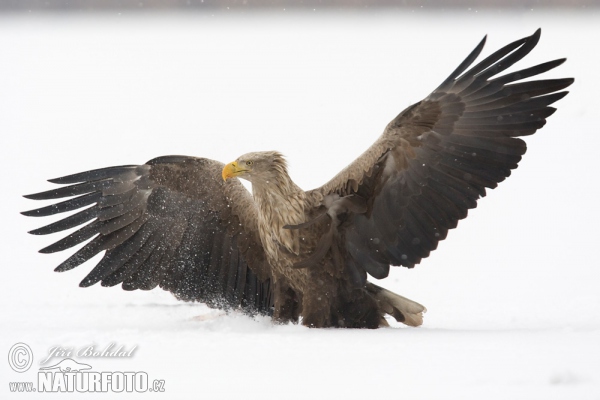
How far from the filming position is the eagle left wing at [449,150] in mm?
5867

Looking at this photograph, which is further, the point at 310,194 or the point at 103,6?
the point at 103,6

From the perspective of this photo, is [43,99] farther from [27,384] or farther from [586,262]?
[27,384]

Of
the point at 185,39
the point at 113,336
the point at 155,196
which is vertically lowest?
the point at 113,336

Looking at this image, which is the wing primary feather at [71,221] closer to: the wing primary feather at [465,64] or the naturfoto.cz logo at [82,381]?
the naturfoto.cz logo at [82,381]

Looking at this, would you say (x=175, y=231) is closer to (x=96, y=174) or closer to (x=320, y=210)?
(x=96, y=174)

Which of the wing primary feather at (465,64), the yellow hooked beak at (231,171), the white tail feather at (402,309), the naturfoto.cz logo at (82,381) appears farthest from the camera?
the white tail feather at (402,309)

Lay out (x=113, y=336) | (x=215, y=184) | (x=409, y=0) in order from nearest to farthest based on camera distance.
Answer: (x=113, y=336)
(x=215, y=184)
(x=409, y=0)

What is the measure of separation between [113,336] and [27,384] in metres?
0.94

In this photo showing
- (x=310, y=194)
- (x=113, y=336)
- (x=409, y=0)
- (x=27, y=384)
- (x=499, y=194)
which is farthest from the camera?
(x=409, y=0)

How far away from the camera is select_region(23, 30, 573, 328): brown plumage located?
19.4ft

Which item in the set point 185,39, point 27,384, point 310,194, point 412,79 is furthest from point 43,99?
point 27,384

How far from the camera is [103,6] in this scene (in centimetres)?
2272

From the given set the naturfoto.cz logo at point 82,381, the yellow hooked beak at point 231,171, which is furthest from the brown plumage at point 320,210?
the naturfoto.cz logo at point 82,381

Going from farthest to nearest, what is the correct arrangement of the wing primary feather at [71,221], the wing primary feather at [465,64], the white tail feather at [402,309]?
the wing primary feather at [71,221] → the white tail feather at [402,309] → the wing primary feather at [465,64]
